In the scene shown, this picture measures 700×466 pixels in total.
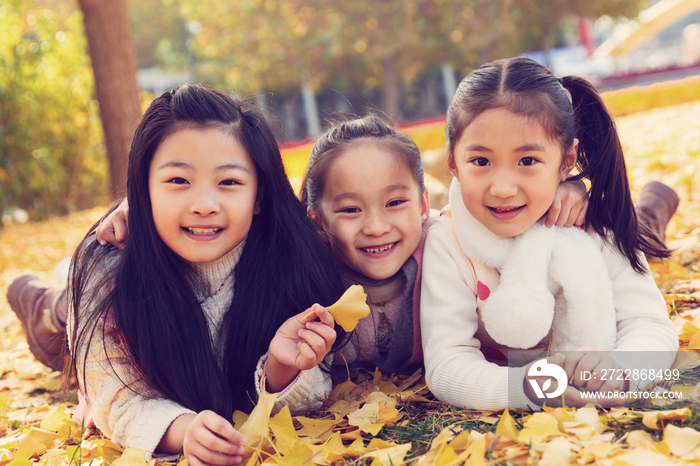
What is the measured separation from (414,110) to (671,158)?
23.6m

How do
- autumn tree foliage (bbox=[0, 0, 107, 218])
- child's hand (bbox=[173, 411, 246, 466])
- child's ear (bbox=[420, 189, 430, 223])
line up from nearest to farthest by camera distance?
child's hand (bbox=[173, 411, 246, 466])
child's ear (bbox=[420, 189, 430, 223])
autumn tree foliage (bbox=[0, 0, 107, 218])

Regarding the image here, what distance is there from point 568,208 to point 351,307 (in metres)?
0.76

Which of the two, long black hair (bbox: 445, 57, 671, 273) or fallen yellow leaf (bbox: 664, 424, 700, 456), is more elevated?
long black hair (bbox: 445, 57, 671, 273)

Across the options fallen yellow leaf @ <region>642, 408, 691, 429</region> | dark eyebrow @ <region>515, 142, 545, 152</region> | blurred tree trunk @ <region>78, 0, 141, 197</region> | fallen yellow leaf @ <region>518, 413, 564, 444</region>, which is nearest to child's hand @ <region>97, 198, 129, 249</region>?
dark eyebrow @ <region>515, 142, 545, 152</region>

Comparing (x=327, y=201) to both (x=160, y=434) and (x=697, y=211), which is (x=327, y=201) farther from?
(x=697, y=211)

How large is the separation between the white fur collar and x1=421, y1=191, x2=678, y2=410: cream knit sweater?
0.06m

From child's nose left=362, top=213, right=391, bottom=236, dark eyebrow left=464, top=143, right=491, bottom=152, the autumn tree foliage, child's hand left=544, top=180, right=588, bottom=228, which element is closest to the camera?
dark eyebrow left=464, top=143, right=491, bottom=152

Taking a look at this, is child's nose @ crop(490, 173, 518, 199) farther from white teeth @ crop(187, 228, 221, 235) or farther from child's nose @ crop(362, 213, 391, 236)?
white teeth @ crop(187, 228, 221, 235)

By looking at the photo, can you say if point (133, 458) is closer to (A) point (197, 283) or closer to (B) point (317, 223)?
(A) point (197, 283)

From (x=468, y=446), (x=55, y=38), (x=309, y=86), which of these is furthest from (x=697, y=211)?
(x=309, y=86)

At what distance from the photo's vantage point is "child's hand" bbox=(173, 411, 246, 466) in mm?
1462

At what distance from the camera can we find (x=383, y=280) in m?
2.14

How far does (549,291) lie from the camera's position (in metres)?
1.76

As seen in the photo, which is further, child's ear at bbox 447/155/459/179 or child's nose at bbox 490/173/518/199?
child's ear at bbox 447/155/459/179
